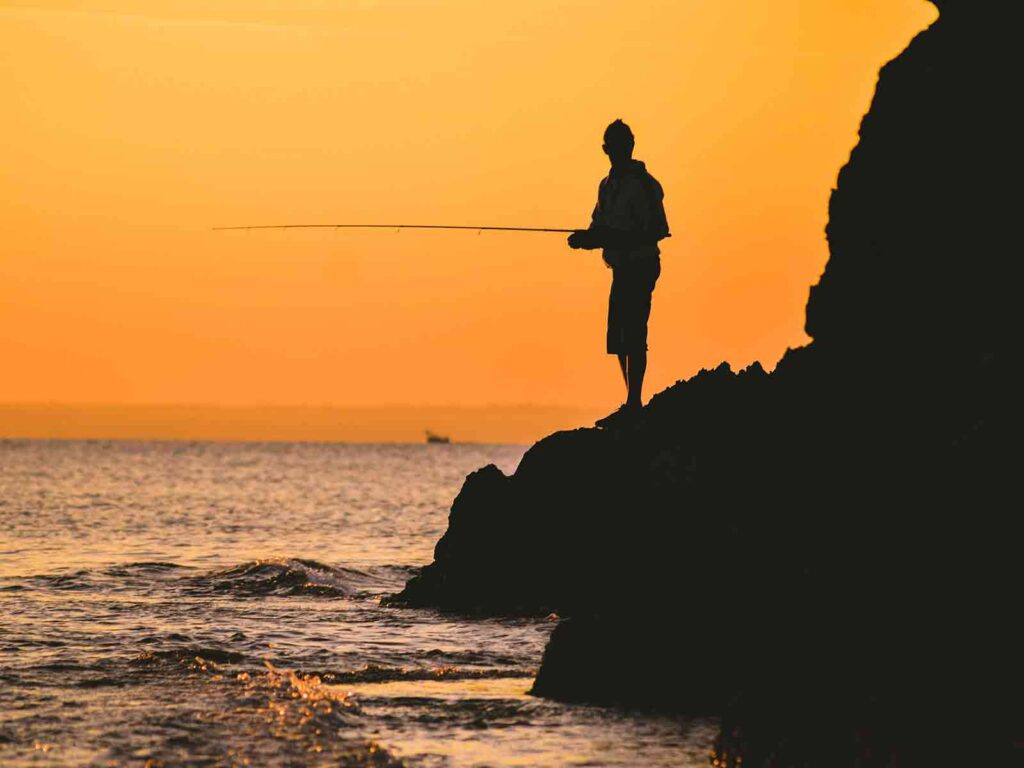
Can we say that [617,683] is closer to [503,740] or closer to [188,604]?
[503,740]

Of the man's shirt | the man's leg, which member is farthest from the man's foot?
the man's shirt

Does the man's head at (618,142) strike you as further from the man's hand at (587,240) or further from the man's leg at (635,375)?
the man's leg at (635,375)

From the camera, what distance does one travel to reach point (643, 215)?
14.5 m

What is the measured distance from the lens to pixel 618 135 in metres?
14.5

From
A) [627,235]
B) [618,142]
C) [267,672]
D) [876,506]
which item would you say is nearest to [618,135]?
[618,142]

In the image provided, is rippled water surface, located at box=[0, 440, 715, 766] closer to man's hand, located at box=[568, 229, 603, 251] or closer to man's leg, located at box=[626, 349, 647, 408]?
man's leg, located at box=[626, 349, 647, 408]

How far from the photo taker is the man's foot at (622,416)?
1550 cm

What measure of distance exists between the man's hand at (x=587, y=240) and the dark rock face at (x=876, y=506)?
2464mm

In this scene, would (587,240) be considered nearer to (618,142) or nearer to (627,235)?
(627,235)

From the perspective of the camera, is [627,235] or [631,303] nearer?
[627,235]

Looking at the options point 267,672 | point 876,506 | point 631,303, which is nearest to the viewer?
point 876,506

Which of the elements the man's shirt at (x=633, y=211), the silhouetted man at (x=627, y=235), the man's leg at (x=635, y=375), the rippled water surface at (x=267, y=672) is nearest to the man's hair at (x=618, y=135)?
the silhouetted man at (x=627, y=235)

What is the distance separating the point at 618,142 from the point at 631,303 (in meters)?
1.47

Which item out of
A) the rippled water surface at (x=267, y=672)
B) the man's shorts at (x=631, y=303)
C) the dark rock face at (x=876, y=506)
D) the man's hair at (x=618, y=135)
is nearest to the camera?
the dark rock face at (x=876, y=506)
